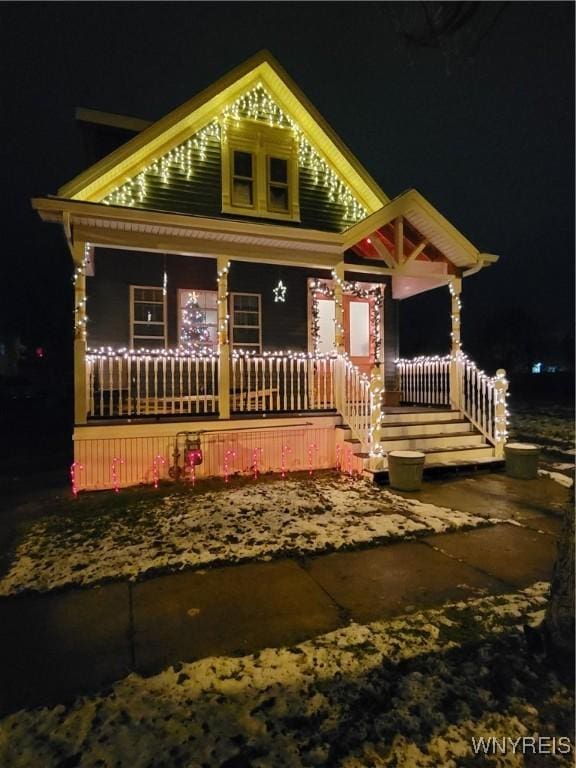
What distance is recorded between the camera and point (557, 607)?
9.10 feet

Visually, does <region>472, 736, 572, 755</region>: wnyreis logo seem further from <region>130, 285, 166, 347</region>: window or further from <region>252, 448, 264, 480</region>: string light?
<region>130, 285, 166, 347</region>: window

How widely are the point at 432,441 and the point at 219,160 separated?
23.6 feet

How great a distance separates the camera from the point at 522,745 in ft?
7.13

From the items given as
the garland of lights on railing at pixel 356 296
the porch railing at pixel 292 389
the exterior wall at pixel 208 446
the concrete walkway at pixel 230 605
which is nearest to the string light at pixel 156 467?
the exterior wall at pixel 208 446

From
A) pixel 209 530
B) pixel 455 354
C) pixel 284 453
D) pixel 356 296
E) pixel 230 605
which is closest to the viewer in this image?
pixel 230 605

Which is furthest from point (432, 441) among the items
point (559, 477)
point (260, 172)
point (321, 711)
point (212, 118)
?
point (212, 118)

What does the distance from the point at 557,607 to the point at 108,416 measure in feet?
21.5

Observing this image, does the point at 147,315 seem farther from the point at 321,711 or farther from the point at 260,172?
the point at 321,711

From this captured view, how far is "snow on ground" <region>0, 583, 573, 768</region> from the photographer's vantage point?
2.09 metres

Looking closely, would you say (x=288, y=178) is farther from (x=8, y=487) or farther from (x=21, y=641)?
(x=21, y=641)

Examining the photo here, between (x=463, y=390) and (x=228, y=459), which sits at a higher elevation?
(x=463, y=390)

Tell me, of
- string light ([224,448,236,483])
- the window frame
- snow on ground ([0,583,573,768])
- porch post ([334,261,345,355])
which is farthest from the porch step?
snow on ground ([0,583,573,768])

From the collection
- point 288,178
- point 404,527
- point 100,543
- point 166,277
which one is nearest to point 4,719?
point 100,543

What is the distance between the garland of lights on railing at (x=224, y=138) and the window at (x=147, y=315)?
178 centimetres
